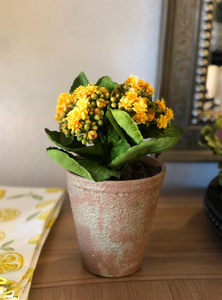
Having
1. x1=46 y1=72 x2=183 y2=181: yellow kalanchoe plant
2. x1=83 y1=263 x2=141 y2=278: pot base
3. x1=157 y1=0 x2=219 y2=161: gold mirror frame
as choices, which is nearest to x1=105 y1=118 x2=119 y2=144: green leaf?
x1=46 y1=72 x2=183 y2=181: yellow kalanchoe plant

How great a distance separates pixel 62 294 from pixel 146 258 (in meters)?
0.18

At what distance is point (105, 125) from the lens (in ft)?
1.58

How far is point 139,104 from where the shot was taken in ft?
1.40

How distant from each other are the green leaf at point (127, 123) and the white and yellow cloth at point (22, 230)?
0.97ft

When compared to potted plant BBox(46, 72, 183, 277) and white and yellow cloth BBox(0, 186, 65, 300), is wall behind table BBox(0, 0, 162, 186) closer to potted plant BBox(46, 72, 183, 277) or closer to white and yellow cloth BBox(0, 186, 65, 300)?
white and yellow cloth BBox(0, 186, 65, 300)

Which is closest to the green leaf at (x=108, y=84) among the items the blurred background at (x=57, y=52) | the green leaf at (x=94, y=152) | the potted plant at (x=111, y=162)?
the potted plant at (x=111, y=162)

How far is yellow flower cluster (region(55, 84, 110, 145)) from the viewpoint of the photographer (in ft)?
1.41

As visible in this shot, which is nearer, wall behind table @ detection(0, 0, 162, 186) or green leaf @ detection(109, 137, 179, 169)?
Answer: green leaf @ detection(109, 137, 179, 169)

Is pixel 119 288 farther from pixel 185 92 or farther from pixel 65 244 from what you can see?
pixel 185 92

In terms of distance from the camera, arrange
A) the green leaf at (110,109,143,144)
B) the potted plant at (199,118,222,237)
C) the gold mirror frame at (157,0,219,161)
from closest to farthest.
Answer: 1. the green leaf at (110,109,143,144)
2. the potted plant at (199,118,222,237)
3. the gold mirror frame at (157,0,219,161)

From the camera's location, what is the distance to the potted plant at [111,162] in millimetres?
431

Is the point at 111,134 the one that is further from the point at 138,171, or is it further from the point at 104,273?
the point at 104,273

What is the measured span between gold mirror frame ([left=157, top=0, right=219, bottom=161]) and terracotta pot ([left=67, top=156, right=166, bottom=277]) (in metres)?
0.36

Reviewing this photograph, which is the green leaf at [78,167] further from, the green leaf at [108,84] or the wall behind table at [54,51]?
the wall behind table at [54,51]
